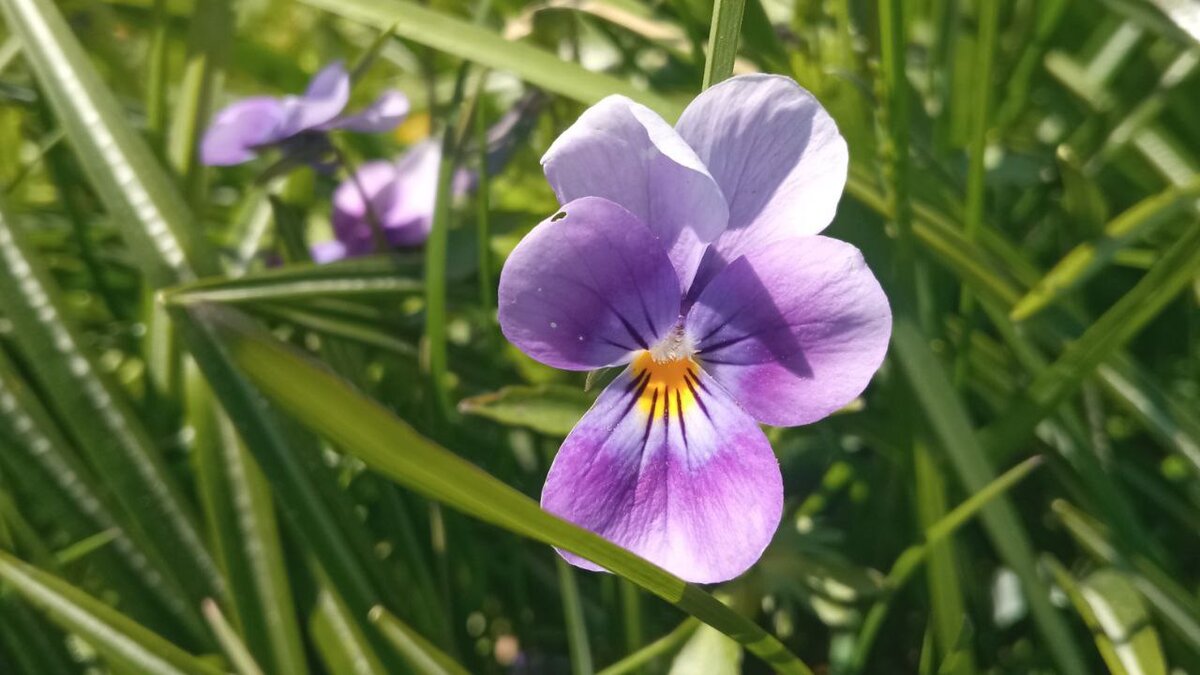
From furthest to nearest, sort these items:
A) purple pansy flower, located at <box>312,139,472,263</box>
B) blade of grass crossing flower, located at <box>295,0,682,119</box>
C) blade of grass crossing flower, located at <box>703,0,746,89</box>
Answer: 1. purple pansy flower, located at <box>312,139,472,263</box>
2. blade of grass crossing flower, located at <box>295,0,682,119</box>
3. blade of grass crossing flower, located at <box>703,0,746,89</box>

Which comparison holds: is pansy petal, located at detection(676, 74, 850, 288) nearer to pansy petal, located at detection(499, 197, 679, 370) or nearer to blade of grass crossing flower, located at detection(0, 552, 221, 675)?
pansy petal, located at detection(499, 197, 679, 370)

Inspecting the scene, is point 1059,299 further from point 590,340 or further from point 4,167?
point 4,167

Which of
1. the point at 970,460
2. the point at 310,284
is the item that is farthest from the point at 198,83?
the point at 970,460

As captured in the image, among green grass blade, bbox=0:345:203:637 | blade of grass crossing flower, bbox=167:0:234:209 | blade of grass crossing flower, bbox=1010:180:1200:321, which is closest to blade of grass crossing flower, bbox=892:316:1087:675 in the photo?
blade of grass crossing flower, bbox=1010:180:1200:321

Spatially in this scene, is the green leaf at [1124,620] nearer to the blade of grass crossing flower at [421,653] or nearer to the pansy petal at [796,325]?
the pansy petal at [796,325]

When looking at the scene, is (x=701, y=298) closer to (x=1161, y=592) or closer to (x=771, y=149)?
(x=771, y=149)

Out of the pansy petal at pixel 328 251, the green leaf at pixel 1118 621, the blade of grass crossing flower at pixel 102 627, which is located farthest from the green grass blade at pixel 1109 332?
the pansy petal at pixel 328 251
